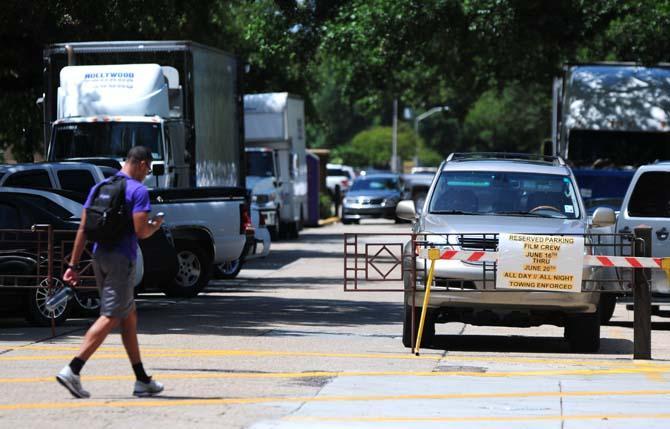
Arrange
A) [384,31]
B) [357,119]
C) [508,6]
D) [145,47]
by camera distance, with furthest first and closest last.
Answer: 1. [357,119]
2. [384,31]
3. [508,6]
4. [145,47]

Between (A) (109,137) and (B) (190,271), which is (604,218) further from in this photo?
(A) (109,137)

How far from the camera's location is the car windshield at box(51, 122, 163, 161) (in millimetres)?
23484

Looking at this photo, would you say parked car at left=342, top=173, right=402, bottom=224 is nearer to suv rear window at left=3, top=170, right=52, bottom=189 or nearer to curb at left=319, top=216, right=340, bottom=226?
curb at left=319, top=216, right=340, bottom=226

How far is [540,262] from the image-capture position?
1322cm

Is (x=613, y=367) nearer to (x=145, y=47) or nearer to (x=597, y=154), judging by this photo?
(x=145, y=47)

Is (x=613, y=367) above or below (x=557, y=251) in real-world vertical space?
below

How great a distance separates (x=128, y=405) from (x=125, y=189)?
1.53 meters

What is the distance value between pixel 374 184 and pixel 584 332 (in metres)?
38.6

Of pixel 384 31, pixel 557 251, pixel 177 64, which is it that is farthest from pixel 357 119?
pixel 557 251

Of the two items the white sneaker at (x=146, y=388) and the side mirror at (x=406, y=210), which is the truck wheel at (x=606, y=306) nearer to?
the side mirror at (x=406, y=210)

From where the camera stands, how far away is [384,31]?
34344mm

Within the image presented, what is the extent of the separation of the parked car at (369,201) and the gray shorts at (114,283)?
39847 mm

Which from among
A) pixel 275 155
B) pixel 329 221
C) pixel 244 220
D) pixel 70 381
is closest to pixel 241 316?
pixel 244 220

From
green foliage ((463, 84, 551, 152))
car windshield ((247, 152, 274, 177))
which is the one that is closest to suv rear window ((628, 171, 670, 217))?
car windshield ((247, 152, 274, 177))
